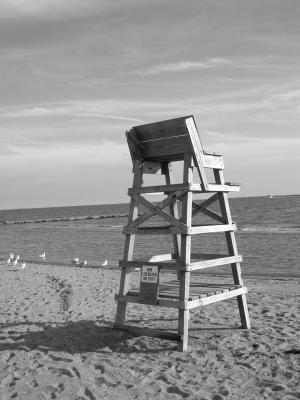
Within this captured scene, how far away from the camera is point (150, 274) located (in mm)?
6406

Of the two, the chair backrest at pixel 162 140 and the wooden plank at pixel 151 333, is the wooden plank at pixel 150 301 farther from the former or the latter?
the chair backrest at pixel 162 140

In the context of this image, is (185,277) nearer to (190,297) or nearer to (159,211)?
(190,297)

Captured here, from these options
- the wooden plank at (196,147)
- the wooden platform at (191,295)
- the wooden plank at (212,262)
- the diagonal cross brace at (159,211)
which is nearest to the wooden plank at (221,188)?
the wooden plank at (196,147)

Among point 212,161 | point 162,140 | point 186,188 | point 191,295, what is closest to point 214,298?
point 191,295

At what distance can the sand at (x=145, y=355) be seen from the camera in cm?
499

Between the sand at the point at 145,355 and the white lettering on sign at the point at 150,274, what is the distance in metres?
0.85

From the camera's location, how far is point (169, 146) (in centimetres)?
650

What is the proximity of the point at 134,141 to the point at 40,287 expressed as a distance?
7.09 meters

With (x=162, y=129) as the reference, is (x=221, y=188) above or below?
below

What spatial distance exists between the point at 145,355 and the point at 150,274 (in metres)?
1.00

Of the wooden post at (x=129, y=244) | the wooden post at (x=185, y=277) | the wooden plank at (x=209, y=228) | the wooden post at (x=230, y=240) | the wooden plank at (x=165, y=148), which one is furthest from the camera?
the wooden post at (x=230, y=240)

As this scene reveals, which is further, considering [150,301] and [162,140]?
[162,140]

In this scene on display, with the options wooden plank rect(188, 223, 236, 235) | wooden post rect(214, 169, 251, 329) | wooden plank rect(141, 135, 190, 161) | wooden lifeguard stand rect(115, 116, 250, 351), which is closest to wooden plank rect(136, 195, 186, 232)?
wooden lifeguard stand rect(115, 116, 250, 351)

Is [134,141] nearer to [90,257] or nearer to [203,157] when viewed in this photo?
[203,157]
